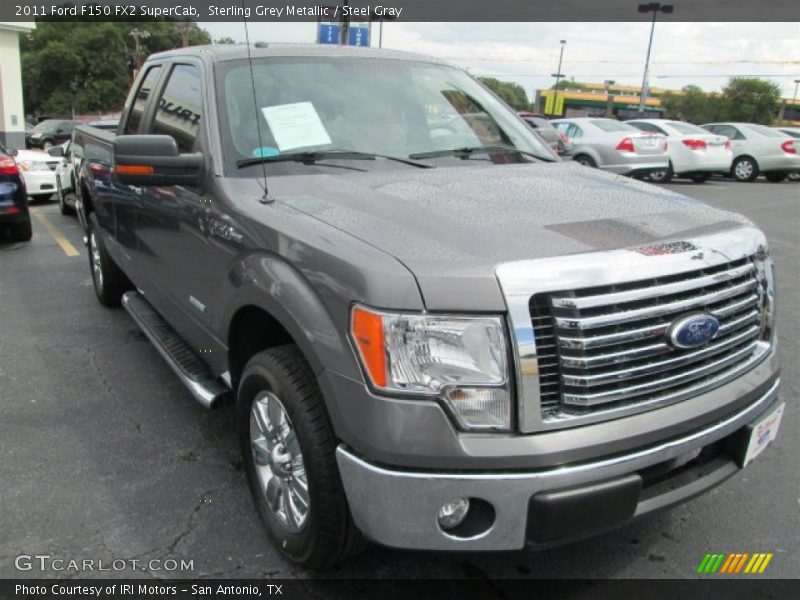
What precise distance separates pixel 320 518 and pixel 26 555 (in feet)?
4.11

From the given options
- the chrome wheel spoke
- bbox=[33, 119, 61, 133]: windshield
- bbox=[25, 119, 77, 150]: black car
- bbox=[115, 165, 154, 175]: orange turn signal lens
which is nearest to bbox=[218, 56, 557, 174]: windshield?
bbox=[115, 165, 154, 175]: orange turn signal lens

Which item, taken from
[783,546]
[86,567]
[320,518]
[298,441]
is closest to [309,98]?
[298,441]

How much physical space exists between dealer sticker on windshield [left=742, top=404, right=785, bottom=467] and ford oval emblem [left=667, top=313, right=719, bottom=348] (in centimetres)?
48

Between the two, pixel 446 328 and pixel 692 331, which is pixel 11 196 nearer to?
pixel 446 328

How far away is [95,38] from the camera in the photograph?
55875mm

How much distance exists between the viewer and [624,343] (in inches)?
82.7

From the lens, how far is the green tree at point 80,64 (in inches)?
2157

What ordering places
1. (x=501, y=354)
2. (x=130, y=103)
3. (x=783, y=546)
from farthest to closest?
(x=130, y=103), (x=783, y=546), (x=501, y=354)

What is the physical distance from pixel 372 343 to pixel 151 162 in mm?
1459

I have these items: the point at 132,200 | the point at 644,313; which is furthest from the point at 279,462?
the point at 132,200

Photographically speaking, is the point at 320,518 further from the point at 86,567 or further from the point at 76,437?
the point at 76,437

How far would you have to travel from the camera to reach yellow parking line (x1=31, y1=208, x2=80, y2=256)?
27.5 feet

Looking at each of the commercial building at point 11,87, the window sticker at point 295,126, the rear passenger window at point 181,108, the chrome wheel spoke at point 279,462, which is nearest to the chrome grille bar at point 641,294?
the chrome wheel spoke at point 279,462

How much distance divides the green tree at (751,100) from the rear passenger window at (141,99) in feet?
249
